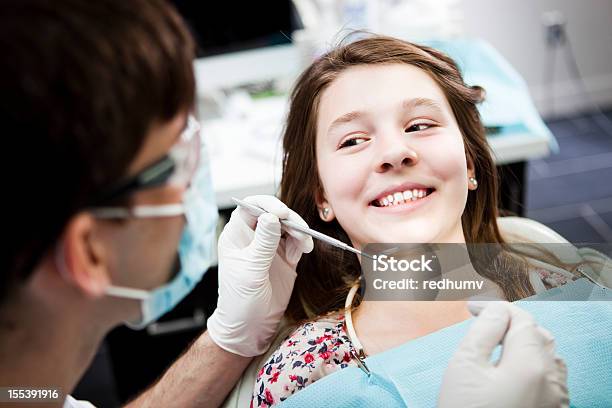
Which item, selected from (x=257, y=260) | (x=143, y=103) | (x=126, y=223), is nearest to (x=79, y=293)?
(x=126, y=223)

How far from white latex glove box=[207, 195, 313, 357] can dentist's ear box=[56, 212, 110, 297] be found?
44cm

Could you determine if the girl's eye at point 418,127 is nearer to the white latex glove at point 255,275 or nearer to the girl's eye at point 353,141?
the girl's eye at point 353,141

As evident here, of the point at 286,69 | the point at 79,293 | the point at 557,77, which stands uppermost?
the point at 79,293

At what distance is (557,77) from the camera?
471 cm

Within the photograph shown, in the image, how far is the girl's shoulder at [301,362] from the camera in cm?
137

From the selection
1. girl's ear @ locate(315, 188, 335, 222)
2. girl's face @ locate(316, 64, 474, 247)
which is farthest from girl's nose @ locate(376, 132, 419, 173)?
girl's ear @ locate(315, 188, 335, 222)

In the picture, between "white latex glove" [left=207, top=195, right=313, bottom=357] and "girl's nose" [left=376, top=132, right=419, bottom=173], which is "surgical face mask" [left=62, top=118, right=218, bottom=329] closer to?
"white latex glove" [left=207, top=195, right=313, bottom=357]

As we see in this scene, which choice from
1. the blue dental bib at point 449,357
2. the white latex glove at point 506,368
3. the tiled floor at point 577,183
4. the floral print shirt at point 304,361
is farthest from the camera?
the tiled floor at point 577,183

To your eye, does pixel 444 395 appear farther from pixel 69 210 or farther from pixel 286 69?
pixel 286 69

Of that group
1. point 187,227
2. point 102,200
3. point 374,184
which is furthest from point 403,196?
point 102,200

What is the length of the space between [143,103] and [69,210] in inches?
6.2

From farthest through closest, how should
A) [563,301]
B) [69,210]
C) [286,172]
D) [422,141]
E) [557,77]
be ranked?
[557,77] < [286,172] < [422,141] < [563,301] < [69,210]

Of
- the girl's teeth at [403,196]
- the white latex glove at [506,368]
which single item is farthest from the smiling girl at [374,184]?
the white latex glove at [506,368]

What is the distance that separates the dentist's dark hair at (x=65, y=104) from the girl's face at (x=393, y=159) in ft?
1.82
